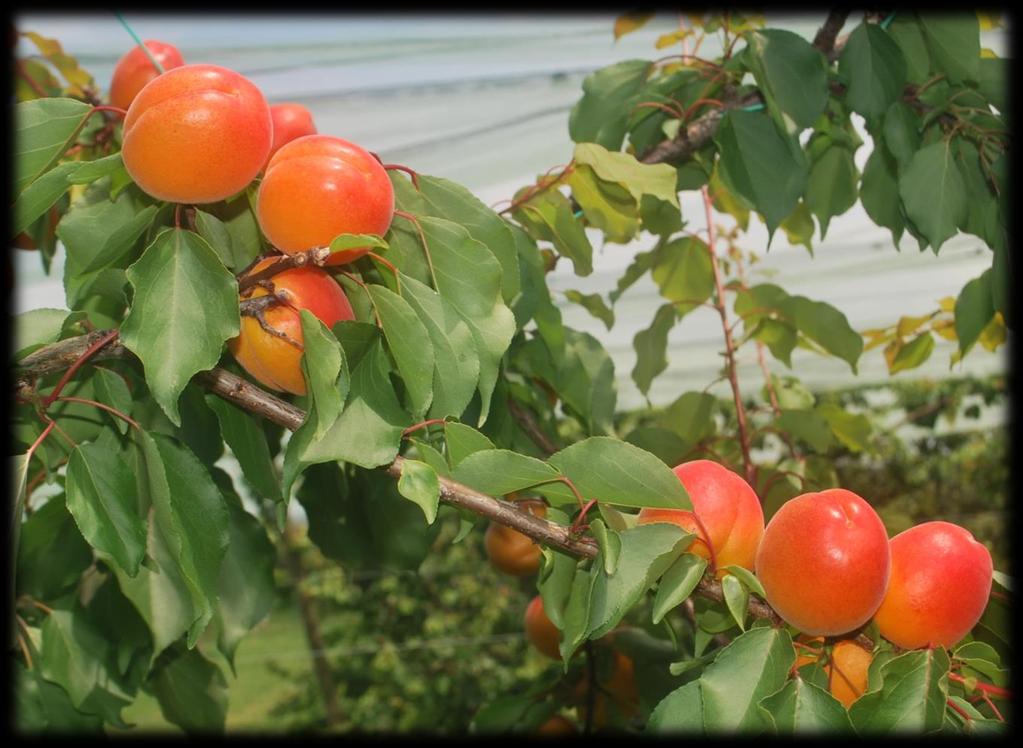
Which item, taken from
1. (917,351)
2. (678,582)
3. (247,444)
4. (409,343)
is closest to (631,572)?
(678,582)

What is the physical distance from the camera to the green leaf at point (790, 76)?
71cm

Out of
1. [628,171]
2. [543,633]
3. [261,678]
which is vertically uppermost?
[628,171]

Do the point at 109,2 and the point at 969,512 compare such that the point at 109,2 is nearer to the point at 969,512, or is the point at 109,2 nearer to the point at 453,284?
the point at 453,284

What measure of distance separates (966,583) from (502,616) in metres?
2.84

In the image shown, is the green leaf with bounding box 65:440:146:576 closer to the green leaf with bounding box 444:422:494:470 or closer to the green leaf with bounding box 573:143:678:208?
the green leaf with bounding box 444:422:494:470

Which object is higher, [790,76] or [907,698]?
[790,76]

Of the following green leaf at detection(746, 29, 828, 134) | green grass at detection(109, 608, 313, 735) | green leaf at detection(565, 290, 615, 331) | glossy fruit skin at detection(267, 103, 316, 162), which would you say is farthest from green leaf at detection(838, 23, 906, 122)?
green grass at detection(109, 608, 313, 735)

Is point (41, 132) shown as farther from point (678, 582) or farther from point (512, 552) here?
point (512, 552)

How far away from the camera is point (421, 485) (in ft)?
1.41

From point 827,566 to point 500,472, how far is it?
0.16 metres

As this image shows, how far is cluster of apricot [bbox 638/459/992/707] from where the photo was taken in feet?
1.53

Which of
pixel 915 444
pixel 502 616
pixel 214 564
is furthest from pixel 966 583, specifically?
pixel 915 444

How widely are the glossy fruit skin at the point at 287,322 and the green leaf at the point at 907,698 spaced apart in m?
0.30

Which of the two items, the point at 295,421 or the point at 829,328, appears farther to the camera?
the point at 829,328
